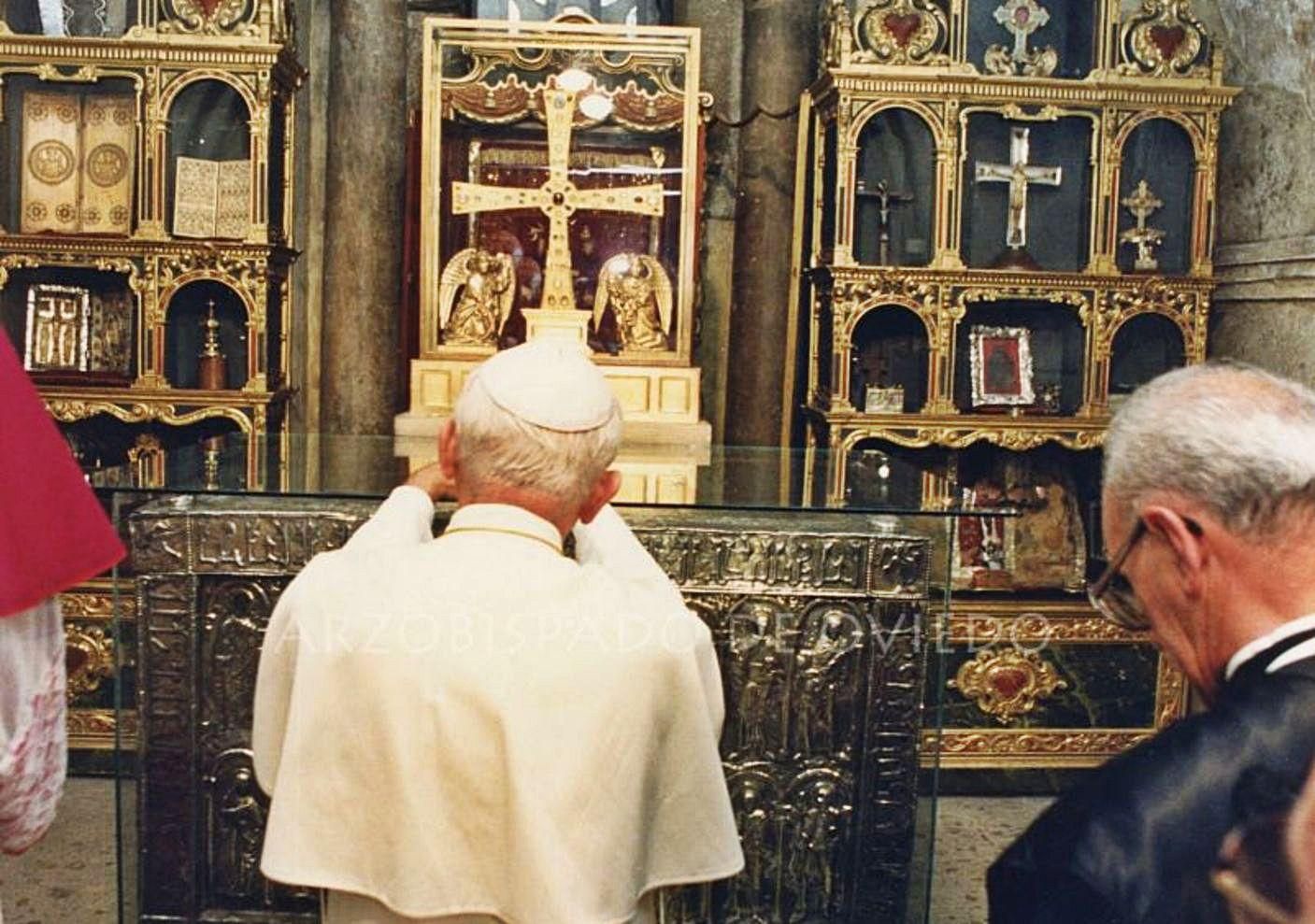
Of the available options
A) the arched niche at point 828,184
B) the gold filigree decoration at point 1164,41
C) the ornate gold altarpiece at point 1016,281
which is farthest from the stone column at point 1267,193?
the arched niche at point 828,184

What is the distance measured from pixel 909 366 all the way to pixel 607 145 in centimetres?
158

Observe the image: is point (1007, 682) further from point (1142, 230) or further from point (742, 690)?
point (742, 690)

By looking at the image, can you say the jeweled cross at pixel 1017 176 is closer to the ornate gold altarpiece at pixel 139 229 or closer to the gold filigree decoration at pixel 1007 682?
the gold filigree decoration at pixel 1007 682

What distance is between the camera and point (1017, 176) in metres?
6.21

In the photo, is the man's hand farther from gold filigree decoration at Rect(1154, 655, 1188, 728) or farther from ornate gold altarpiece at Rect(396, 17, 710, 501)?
gold filigree decoration at Rect(1154, 655, 1188, 728)

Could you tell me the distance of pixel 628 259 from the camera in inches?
248

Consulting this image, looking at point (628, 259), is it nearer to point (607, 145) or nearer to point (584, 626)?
point (607, 145)

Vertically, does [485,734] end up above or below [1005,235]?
below

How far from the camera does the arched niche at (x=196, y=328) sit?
20.7 feet

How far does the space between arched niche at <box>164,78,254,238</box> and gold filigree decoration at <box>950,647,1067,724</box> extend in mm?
3436

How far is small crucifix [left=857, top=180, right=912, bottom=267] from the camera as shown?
6.22 m

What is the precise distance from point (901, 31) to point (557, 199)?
151cm

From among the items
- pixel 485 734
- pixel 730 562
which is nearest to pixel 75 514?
pixel 485 734

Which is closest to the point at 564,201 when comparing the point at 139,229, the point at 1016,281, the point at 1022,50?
the point at 139,229
